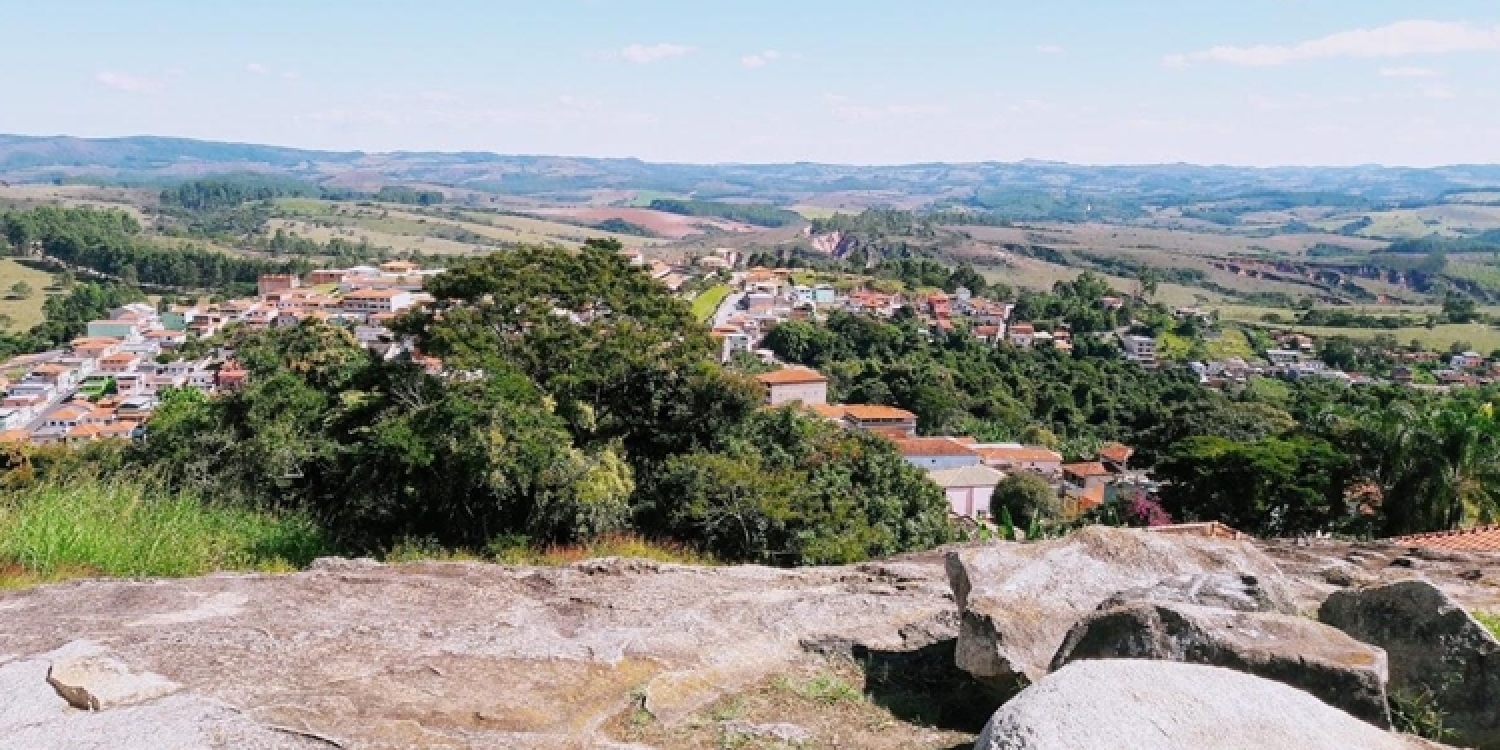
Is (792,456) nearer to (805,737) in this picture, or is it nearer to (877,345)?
(805,737)

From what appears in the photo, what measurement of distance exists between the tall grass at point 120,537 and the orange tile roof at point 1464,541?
391 inches

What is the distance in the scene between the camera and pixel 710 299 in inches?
3511

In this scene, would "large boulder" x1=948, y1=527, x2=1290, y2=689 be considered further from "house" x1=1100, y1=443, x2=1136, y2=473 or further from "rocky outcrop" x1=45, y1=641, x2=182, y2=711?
"house" x1=1100, y1=443, x2=1136, y2=473

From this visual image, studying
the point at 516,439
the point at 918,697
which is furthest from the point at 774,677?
the point at 516,439

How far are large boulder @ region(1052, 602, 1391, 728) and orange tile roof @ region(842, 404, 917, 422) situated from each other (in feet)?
146

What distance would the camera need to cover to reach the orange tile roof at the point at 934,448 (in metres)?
43.0

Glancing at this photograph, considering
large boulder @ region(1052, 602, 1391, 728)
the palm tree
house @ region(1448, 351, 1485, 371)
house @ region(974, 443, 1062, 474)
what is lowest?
house @ region(1448, 351, 1485, 371)

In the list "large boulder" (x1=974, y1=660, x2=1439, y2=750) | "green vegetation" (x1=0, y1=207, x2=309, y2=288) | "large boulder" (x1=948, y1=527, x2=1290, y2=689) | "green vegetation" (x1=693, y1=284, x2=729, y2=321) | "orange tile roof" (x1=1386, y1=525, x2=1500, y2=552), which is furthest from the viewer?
"green vegetation" (x1=0, y1=207, x2=309, y2=288)

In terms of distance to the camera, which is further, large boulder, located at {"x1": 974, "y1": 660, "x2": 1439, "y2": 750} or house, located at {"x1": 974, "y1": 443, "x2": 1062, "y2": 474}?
house, located at {"x1": 974, "y1": 443, "x2": 1062, "y2": 474}

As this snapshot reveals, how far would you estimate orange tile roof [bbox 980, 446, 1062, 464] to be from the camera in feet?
150

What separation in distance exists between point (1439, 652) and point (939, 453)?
38880 mm

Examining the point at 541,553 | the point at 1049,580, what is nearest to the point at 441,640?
the point at 1049,580

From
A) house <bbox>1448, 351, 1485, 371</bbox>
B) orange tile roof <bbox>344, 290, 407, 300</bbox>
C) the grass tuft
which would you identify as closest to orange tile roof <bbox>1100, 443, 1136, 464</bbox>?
the grass tuft

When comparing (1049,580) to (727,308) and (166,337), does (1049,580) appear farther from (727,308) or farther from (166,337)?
(166,337)
